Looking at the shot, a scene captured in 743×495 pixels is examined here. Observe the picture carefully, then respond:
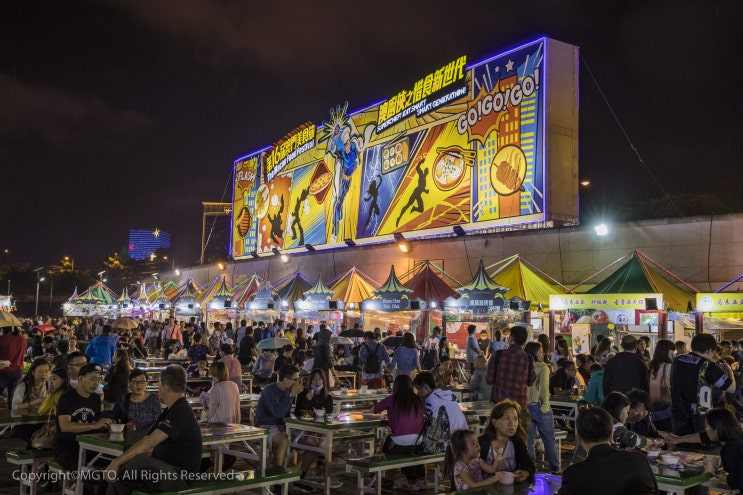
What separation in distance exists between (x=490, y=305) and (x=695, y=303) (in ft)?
14.8

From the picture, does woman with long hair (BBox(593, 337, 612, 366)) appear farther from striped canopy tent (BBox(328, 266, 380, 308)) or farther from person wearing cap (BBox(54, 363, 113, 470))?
person wearing cap (BBox(54, 363, 113, 470))

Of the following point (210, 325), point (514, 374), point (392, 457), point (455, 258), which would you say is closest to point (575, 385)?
point (514, 374)

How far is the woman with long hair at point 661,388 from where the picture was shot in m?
8.52

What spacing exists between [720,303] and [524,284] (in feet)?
16.6

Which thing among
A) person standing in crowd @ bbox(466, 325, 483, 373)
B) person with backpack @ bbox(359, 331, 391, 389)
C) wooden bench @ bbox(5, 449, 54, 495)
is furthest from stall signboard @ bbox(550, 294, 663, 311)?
wooden bench @ bbox(5, 449, 54, 495)

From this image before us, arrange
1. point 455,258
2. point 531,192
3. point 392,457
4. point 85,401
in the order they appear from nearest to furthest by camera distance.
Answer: point 85,401 < point 392,457 < point 531,192 < point 455,258

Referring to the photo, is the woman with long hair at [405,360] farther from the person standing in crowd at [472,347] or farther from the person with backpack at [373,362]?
the person standing in crowd at [472,347]

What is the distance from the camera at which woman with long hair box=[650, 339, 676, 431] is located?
336 inches

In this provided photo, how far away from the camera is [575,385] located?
1401cm

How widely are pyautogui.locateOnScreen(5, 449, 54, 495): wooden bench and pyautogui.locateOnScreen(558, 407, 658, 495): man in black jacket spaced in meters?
5.72

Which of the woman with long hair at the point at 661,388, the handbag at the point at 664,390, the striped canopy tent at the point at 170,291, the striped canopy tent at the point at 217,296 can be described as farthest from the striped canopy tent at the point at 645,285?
the striped canopy tent at the point at 170,291

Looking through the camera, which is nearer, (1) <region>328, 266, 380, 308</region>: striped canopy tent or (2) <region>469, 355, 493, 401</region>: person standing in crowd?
(2) <region>469, 355, 493, 401</region>: person standing in crowd

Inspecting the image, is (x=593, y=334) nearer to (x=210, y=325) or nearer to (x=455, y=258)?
(x=455, y=258)

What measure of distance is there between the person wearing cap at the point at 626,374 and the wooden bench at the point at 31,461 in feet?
23.5
